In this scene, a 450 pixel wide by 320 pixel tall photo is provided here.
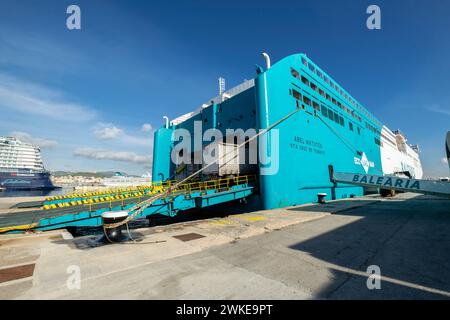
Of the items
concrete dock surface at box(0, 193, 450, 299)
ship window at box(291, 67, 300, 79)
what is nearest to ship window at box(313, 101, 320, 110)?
ship window at box(291, 67, 300, 79)

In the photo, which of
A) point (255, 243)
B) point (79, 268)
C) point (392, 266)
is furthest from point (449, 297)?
point (79, 268)

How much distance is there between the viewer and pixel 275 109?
16.0 m

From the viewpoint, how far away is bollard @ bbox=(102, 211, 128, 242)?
666 centimetres

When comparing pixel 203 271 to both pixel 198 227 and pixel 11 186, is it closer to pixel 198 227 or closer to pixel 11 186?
pixel 198 227

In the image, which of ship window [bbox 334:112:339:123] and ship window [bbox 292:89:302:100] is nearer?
ship window [bbox 292:89:302:100]

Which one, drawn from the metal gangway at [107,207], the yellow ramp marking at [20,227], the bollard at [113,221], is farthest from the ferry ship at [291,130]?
the yellow ramp marking at [20,227]

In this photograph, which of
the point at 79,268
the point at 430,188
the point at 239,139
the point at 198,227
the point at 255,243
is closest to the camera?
the point at 79,268

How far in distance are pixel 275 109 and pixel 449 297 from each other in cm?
1403

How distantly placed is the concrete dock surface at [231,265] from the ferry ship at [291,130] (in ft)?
25.9

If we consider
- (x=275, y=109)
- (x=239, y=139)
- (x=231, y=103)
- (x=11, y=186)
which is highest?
(x=231, y=103)

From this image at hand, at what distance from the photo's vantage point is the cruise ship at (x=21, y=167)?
7525 centimetres

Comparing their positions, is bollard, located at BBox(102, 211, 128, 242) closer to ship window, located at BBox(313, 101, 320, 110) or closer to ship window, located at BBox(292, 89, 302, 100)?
ship window, located at BBox(292, 89, 302, 100)

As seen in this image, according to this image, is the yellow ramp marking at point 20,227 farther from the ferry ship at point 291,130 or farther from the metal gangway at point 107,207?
the ferry ship at point 291,130

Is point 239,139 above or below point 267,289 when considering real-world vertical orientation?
above
